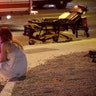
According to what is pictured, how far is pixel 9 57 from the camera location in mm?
7805

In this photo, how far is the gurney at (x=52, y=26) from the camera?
41.2 feet

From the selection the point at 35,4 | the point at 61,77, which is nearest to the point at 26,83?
the point at 61,77

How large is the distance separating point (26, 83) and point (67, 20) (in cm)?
568

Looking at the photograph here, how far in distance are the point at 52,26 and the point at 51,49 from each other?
4.39 ft

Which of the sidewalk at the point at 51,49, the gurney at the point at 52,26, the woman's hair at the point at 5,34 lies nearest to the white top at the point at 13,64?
the woman's hair at the point at 5,34

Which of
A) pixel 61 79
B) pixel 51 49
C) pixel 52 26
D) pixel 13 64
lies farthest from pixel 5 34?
pixel 52 26

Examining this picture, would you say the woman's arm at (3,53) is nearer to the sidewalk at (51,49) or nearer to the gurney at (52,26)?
the sidewalk at (51,49)

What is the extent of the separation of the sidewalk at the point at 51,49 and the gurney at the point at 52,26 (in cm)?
47

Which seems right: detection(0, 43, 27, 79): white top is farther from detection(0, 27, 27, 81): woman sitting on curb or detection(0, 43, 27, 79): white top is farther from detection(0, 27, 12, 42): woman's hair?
detection(0, 27, 12, 42): woman's hair

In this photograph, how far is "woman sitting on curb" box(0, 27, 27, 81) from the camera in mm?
7719

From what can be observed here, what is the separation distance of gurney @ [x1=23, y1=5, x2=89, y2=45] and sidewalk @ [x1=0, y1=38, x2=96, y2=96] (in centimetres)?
47

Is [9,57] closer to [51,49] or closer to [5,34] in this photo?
[5,34]

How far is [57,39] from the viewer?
1295 centimetres

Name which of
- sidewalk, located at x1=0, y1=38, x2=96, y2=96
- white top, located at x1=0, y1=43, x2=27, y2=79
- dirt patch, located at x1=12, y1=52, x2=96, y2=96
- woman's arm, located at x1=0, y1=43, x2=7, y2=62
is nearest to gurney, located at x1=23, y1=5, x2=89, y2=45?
sidewalk, located at x1=0, y1=38, x2=96, y2=96
